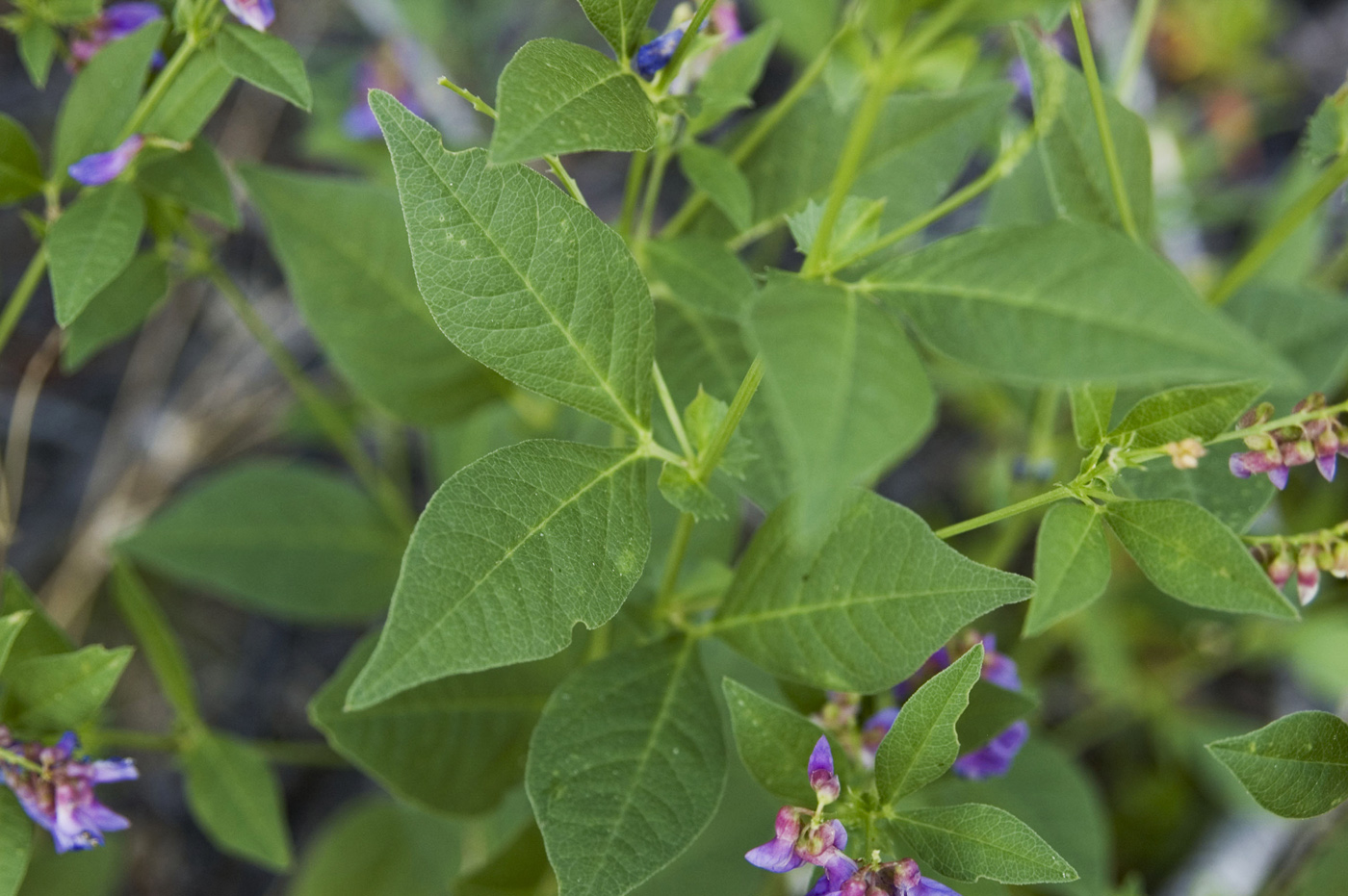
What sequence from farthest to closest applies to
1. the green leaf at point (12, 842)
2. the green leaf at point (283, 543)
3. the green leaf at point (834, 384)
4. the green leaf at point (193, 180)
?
the green leaf at point (283, 543)
the green leaf at point (193, 180)
the green leaf at point (12, 842)
the green leaf at point (834, 384)

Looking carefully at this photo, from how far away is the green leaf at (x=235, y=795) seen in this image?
1677 millimetres

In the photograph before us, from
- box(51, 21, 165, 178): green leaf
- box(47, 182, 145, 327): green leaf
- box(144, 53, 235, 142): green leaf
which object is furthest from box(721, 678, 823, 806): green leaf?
box(51, 21, 165, 178): green leaf

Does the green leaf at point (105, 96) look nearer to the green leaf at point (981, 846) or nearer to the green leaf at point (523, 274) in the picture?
the green leaf at point (523, 274)

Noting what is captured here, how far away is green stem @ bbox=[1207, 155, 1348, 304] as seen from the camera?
1.43 meters

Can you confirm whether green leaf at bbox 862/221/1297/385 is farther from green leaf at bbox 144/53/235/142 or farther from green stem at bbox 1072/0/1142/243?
green leaf at bbox 144/53/235/142

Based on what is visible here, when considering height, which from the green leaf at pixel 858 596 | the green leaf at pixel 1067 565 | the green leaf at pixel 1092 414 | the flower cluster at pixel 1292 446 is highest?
the green leaf at pixel 1092 414

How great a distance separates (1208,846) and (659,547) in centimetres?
170

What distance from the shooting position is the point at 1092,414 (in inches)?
45.3

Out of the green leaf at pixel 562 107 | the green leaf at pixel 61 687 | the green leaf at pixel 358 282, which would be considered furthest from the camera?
the green leaf at pixel 358 282

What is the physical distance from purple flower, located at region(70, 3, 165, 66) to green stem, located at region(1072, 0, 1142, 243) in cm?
127

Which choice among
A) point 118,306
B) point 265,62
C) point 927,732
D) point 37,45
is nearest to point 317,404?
point 118,306

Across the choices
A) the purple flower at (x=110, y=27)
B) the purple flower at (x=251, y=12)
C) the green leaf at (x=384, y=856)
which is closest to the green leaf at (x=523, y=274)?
the purple flower at (x=251, y=12)

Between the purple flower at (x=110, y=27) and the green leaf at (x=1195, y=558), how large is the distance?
1482mm

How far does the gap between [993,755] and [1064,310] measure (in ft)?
2.70
